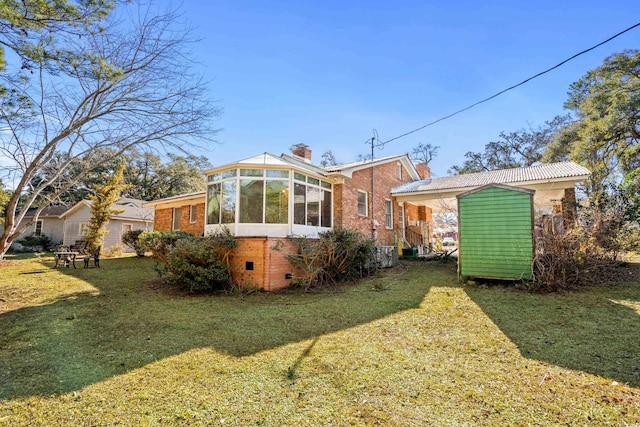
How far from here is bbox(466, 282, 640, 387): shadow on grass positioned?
4043 millimetres

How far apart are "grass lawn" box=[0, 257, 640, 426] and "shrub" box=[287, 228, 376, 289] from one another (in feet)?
6.19

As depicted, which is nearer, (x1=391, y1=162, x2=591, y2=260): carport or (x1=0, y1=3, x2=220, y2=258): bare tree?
(x1=0, y1=3, x2=220, y2=258): bare tree

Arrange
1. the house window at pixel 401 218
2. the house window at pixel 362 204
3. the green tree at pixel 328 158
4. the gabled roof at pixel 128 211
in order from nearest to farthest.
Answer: the house window at pixel 362 204 → the house window at pixel 401 218 → the gabled roof at pixel 128 211 → the green tree at pixel 328 158

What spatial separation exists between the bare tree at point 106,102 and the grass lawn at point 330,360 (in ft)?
12.8

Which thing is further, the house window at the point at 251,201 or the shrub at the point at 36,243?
the shrub at the point at 36,243

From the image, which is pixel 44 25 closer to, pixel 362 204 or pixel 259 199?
pixel 259 199

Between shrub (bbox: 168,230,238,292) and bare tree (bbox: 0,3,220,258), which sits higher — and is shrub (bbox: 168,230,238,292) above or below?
below

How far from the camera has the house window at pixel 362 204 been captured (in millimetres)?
14320

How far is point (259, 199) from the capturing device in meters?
10.4

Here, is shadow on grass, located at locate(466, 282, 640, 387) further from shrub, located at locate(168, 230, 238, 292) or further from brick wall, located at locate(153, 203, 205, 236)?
brick wall, located at locate(153, 203, 205, 236)

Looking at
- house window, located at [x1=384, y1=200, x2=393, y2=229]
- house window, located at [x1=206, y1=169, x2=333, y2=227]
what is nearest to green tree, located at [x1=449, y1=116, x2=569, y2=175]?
house window, located at [x1=384, y1=200, x2=393, y2=229]

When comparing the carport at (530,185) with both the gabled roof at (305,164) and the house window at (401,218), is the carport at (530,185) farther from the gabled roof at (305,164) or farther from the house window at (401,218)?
the gabled roof at (305,164)

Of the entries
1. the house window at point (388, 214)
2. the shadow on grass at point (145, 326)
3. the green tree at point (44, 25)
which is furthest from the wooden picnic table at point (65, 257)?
the house window at point (388, 214)

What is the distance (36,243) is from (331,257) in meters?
27.8
